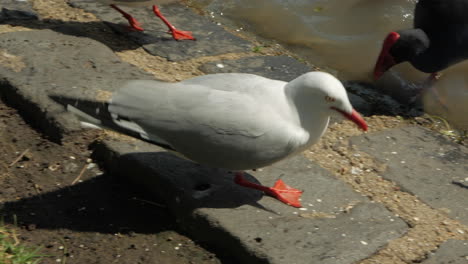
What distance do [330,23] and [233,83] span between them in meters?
3.29

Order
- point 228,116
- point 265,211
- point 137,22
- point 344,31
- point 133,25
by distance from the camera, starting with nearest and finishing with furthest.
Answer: point 228,116, point 265,211, point 133,25, point 137,22, point 344,31

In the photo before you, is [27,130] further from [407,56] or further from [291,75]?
[407,56]

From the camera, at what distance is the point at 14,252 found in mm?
2648

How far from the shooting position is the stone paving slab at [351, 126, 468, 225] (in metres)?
3.32

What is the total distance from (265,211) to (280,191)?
125 mm

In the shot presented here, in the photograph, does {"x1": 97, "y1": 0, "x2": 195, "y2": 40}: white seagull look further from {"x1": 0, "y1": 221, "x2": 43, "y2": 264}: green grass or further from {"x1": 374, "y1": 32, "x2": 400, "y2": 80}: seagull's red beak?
{"x1": 0, "y1": 221, "x2": 43, "y2": 264}: green grass

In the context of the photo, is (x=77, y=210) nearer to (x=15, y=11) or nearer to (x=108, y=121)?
(x=108, y=121)

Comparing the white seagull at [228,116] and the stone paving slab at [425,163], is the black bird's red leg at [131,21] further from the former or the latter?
the white seagull at [228,116]

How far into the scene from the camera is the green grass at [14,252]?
261cm

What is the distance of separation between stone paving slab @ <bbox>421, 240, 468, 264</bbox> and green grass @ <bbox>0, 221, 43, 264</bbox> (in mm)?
1527

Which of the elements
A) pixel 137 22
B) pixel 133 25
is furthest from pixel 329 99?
A: pixel 137 22

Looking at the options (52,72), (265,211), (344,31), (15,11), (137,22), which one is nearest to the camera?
(265,211)

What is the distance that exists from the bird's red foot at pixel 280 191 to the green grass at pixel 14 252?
0.90m

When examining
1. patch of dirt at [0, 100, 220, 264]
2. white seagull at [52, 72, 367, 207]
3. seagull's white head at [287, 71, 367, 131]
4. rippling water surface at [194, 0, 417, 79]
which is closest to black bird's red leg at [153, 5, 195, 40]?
rippling water surface at [194, 0, 417, 79]
